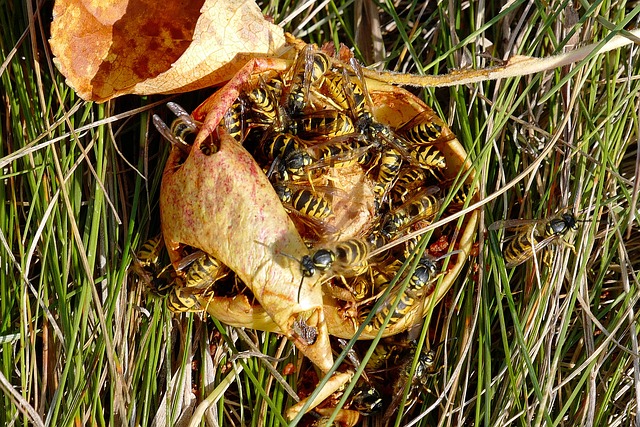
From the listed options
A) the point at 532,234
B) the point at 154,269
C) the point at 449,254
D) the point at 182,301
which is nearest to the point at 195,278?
the point at 182,301

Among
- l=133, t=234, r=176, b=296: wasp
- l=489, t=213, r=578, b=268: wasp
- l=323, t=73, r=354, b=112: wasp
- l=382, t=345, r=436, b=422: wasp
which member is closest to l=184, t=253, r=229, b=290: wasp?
l=133, t=234, r=176, b=296: wasp

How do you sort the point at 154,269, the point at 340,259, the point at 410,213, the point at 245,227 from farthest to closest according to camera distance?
the point at 154,269, the point at 410,213, the point at 340,259, the point at 245,227

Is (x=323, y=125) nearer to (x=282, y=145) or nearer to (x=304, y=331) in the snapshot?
(x=282, y=145)

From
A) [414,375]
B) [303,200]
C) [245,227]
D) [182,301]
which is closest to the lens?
[245,227]

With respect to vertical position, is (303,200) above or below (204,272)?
above

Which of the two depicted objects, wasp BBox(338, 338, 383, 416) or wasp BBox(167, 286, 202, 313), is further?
wasp BBox(338, 338, 383, 416)

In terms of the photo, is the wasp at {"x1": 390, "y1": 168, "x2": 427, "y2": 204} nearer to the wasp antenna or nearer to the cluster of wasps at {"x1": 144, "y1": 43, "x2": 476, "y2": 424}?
the cluster of wasps at {"x1": 144, "y1": 43, "x2": 476, "y2": 424}

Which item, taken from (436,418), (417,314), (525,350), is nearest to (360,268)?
(417,314)
